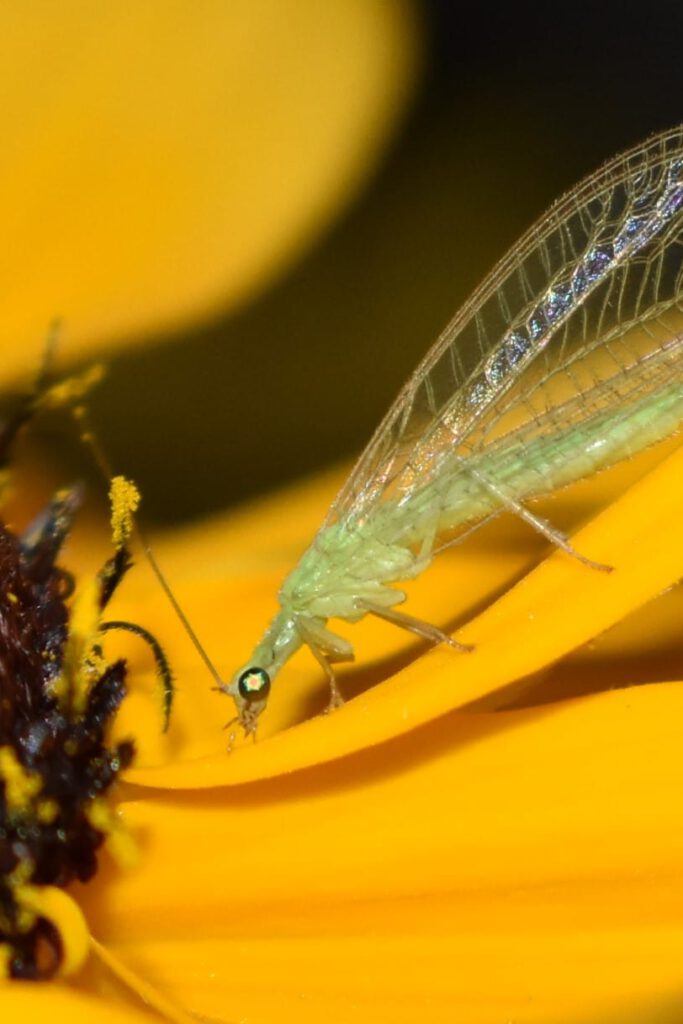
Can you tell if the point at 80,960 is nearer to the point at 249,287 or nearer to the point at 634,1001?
the point at 634,1001

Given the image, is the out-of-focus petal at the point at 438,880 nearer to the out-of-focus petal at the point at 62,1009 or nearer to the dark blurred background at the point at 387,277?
the out-of-focus petal at the point at 62,1009

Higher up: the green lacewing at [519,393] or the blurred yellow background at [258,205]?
the blurred yellow background at [258,205]

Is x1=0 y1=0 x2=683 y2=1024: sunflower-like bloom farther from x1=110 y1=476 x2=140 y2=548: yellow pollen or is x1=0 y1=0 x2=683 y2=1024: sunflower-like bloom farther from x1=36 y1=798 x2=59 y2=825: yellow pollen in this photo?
x1=110 y1=476 x2=140 y2=548: yellow pollen

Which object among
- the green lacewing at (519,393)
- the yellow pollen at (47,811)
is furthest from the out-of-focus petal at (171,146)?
the yellow pollen at (47,811)

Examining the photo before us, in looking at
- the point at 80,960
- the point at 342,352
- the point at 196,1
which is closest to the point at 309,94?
the point at 196,1

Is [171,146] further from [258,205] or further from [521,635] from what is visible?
[521,635]

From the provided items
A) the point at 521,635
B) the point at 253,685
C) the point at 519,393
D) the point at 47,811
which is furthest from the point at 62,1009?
the point at 519,393

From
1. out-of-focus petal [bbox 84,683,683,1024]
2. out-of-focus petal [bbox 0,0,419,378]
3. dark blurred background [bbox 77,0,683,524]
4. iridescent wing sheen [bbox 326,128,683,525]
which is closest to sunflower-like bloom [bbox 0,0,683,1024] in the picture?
out-of-focus petal [bbox 84,683,683,1024]
